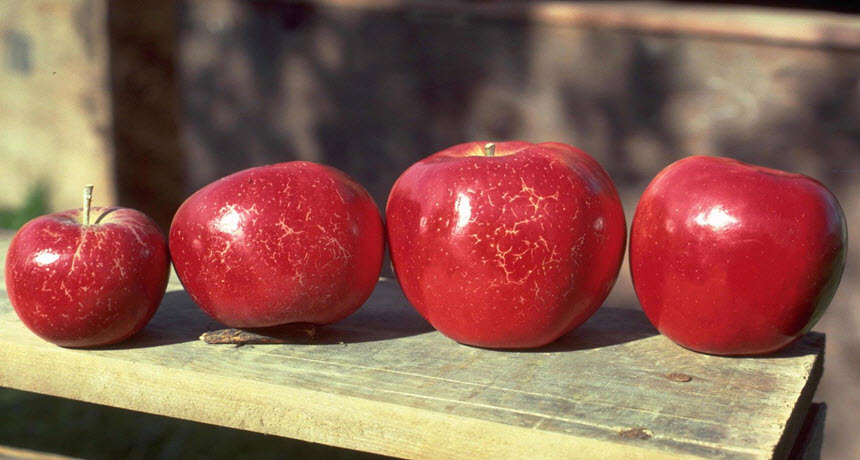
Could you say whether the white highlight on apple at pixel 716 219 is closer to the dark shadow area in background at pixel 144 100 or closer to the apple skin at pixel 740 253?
the apple skin at pixel 740 253

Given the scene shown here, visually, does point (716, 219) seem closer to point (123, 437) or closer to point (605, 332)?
point (605, 332)

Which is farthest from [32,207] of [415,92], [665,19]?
[665,19]


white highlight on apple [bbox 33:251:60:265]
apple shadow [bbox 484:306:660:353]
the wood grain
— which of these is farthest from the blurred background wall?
white highlight on apple [bbox 33:251:60:265]

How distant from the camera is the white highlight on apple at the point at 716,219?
4.42ft

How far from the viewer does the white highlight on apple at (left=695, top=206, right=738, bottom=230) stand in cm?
135

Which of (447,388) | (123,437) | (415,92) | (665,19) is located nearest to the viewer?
(447,388)

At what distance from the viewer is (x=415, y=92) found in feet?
11.3

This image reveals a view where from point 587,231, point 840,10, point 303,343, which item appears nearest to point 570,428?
point 587,231

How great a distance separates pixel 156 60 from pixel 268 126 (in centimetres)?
81

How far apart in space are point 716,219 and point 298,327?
646 millimetres

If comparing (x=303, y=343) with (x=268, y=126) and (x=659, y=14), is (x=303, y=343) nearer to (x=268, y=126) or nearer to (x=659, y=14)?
(x=659, y=14)

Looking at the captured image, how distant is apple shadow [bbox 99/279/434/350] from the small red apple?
2.5 inches

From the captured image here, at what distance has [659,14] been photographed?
10.3 ft

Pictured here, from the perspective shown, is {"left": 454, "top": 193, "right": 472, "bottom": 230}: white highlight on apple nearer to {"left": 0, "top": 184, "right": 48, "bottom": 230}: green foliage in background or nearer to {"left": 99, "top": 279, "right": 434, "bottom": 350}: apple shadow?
{"left": 99, "top": 279, "right": 434, "bottom": 350}: apple shadow
